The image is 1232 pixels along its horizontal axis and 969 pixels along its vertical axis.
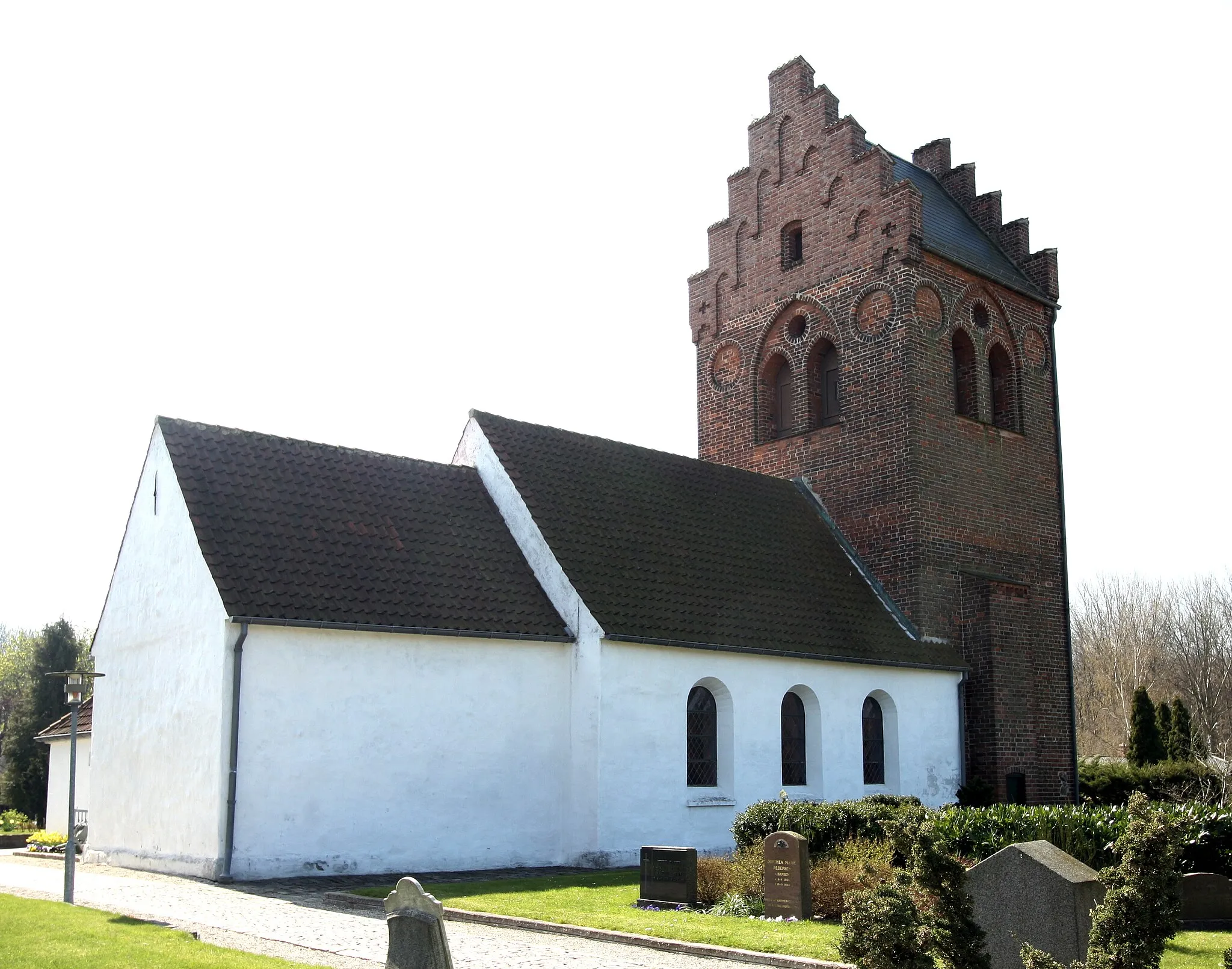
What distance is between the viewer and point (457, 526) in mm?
20578

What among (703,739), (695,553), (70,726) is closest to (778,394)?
(695,553)

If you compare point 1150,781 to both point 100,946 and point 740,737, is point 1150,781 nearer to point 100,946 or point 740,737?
point 740,737

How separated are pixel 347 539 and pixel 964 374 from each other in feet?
51.3

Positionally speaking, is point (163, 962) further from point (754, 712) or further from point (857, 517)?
point (857, 517)

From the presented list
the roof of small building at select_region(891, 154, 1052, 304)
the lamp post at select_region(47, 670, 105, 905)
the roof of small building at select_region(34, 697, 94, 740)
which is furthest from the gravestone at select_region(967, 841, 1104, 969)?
the roof of small building at select_region(34, 697, 94, 740)

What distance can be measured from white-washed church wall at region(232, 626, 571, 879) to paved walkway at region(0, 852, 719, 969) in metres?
0.77

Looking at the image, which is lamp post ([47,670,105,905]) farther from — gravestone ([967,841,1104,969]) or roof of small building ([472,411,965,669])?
gravestone ([967,841,1104,969])

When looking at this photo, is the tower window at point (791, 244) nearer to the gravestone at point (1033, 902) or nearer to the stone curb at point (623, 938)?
the stone curb at point (623, 938)

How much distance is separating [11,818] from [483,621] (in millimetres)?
21762

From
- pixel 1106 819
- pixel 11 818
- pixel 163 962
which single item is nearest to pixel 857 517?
pixel 1106 819

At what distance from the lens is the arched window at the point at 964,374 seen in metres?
27.5

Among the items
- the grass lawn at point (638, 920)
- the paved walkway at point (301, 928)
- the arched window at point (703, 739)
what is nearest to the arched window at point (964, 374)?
the arched window at point (703, 739)

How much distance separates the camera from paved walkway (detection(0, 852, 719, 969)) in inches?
404

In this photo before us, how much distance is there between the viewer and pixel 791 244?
2897 cm
